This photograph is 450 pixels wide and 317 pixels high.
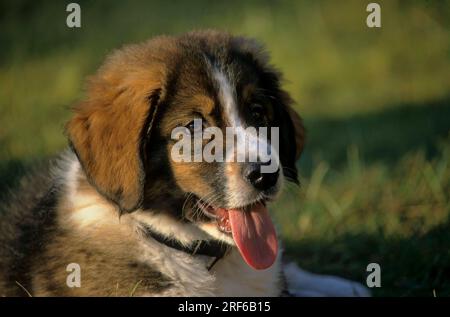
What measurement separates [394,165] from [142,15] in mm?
5438

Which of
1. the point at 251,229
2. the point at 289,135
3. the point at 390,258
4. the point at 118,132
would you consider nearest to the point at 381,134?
the point at 390,258

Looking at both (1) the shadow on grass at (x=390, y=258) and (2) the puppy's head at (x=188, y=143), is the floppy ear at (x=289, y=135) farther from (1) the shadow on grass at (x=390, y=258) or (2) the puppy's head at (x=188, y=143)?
(1) the shadow on grass at (x=390, y=258)

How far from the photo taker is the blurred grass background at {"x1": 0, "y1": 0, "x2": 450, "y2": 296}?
6.46 metres

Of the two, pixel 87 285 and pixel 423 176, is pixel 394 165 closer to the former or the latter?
pixel 423 176

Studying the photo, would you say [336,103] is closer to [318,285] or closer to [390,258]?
[390,258]

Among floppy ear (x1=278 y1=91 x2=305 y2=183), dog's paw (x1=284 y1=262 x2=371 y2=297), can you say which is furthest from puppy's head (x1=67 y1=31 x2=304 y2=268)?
dog's paw (x1=284 y1=262 x2=371 y2=297)

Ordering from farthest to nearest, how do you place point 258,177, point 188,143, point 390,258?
point 390,258
point 188,143
point 258,177

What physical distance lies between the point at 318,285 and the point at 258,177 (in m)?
1.69

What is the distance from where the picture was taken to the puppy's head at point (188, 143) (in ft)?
15.0

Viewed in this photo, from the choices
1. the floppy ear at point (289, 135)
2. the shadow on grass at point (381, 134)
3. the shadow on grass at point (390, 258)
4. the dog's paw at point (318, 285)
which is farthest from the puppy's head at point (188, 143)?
the shadow on grass at point (381, 134)

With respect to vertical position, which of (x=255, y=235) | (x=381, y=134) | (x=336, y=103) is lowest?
(x=255, y=235)

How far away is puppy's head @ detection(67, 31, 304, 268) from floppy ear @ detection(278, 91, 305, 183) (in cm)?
29

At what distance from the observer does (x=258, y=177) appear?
454 cm
